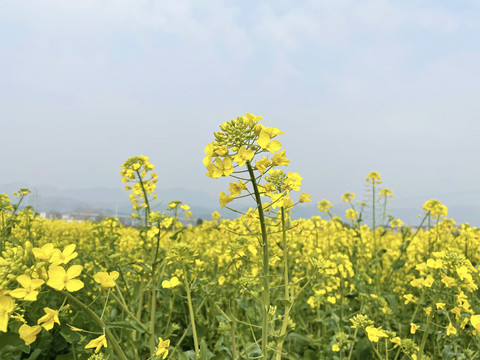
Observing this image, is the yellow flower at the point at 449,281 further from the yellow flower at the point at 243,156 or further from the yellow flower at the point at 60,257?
the yellow flower at the point at 60,257

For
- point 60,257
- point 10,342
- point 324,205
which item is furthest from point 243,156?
point 324,205

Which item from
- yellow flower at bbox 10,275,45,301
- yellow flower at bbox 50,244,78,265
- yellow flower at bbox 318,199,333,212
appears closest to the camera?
yellow flower at bbox 10,275,45,301

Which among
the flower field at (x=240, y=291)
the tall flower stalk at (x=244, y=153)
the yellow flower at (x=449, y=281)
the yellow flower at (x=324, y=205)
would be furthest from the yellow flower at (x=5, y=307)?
the yellow flower at (x=324, y=205)

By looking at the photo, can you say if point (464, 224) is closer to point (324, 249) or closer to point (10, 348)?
point (324, 249)

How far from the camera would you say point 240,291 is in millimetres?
1877

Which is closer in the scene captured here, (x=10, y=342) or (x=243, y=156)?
(x=243, y=156)

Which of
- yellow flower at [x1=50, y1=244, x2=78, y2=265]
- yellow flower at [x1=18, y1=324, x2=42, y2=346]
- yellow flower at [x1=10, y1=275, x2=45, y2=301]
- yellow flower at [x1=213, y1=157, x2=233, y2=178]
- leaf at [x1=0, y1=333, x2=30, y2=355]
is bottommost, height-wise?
leaf at [x1=0, y1=333, x2=30, y2=355]

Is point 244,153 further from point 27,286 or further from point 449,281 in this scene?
point 449,281

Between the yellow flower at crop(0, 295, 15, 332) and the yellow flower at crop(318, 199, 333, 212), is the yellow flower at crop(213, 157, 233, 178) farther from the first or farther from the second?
the yellow flower at crop(318, 199, 333, 212)

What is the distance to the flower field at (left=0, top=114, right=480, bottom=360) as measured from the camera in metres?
1.37

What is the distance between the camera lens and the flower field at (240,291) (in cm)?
137

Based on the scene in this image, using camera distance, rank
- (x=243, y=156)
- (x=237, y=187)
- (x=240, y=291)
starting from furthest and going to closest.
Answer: (x=240, y=291) < (x=237, y=187) < (x=243, y=156)

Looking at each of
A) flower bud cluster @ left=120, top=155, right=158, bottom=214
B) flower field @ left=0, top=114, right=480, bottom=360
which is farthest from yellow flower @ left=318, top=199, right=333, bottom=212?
flower bud cluster @ left=120, top=155, right=158, bottom=214

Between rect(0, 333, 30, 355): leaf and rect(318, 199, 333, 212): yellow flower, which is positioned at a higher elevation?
rect(318, 199, 333, 212): yellow flower
